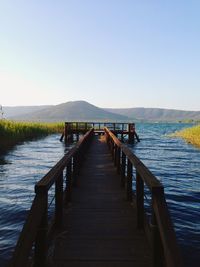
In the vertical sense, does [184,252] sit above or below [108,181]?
below

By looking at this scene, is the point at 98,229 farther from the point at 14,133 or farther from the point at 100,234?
the point at 14,133

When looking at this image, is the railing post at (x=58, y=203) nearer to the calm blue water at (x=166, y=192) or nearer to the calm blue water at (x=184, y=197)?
the calm blue water at (x=166, y=192)

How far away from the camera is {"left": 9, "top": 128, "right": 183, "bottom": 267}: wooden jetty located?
12.5ft

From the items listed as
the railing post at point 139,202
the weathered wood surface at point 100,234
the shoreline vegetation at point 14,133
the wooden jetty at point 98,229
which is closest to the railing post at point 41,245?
the wooden jetty at point 98,229

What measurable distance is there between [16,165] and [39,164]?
1.48m

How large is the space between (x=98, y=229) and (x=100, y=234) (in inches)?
11.0

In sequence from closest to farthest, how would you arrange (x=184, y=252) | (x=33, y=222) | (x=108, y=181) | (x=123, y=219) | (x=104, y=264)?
(x=33, y=222)
(x=104, y=264)
(x=123, y=219)
(x=184, y=252)
(x=108, y=181)

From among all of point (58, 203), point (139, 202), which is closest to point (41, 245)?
point (58, 203)

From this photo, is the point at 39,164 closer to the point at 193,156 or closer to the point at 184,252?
the point at 193,156

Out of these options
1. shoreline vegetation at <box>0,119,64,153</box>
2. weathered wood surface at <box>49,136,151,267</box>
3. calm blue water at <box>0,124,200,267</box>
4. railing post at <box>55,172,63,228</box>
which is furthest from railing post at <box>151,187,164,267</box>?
shoreline vegetation at <box>0,119,64,153</box>

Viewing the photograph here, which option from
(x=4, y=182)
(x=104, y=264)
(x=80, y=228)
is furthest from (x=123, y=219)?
(x=4, y=182)

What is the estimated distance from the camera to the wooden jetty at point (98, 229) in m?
3.80

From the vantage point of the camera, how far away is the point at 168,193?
45.3 ft

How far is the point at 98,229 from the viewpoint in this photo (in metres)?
6.43
